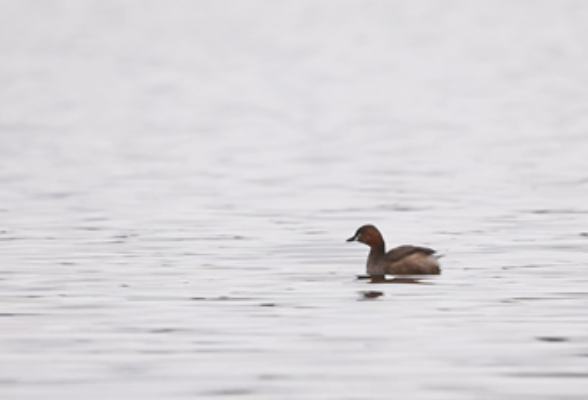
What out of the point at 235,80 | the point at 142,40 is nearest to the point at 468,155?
the point at 235,80

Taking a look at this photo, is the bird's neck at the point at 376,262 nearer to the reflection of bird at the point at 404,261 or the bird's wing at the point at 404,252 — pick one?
the reflection of bird at the point at 404,261

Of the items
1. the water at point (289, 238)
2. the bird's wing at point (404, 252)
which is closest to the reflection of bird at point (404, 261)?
the bird's wing at point (404, 252)

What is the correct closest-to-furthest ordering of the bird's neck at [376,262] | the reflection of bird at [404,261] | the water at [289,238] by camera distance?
1. the water at [289,238]
2. the reflection of bird at [404,261]
3. the bird's neck at [376,262]

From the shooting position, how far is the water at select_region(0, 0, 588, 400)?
571 inches

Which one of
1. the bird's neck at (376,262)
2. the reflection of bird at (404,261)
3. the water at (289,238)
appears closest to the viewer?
the water at (289,238)

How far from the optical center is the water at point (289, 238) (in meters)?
14.5

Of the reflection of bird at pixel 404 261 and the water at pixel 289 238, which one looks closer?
the water at pixel 289 238

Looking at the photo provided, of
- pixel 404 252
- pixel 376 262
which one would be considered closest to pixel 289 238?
pixel 376 262

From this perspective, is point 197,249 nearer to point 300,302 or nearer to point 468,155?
point 300,302

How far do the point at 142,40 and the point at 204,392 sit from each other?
10684 cm

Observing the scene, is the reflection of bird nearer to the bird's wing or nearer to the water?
the bird's wing

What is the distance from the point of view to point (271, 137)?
4959 cm

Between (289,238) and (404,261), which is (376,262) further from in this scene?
(289,238)

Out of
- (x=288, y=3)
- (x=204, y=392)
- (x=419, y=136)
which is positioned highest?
(x=288, y=3)
